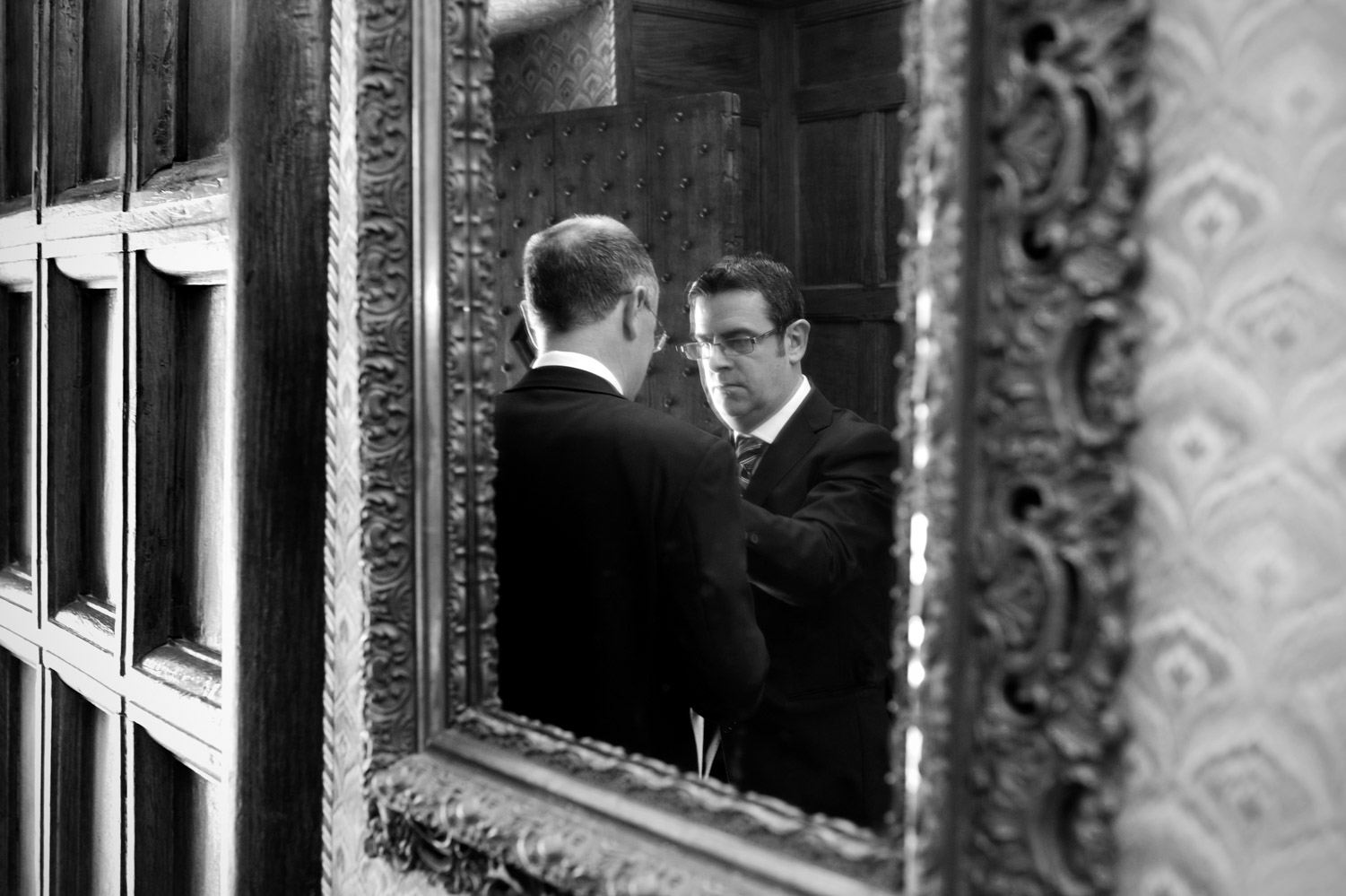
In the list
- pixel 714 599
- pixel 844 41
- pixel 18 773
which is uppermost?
pixel 844 41

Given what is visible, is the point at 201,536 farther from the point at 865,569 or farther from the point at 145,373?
the point at 865,569

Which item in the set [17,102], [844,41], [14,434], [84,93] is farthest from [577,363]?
[17,102]

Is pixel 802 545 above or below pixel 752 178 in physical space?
below

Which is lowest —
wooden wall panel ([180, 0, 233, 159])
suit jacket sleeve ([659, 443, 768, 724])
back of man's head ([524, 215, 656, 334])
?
suit jacket sleeve ([659, 443, 768, 724])

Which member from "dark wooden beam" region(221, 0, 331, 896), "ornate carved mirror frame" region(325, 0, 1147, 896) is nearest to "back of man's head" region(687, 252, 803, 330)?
"ornate carved mirror frame" region(325, 0, 1147, 896)

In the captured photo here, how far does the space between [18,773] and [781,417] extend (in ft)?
6.88

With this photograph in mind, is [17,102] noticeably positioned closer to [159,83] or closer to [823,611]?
[159,83]

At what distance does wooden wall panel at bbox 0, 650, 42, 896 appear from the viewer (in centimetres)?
251

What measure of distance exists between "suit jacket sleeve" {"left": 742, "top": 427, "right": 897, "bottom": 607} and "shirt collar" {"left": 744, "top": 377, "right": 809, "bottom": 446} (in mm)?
62

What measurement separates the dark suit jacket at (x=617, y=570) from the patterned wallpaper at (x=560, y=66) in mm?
250

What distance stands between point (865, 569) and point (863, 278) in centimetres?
23

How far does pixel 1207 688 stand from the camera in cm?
67

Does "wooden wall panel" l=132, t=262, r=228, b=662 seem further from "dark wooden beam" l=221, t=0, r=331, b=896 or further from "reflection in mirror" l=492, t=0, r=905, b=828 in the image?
"reflection in mirror" l=492, t=0, r=905, b=828

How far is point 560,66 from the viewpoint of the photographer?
1.25m
